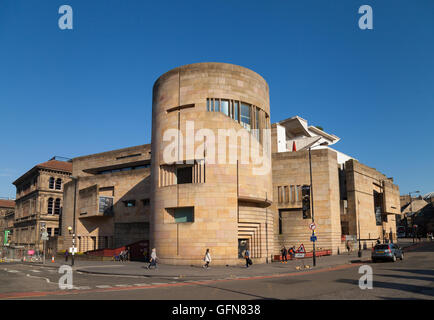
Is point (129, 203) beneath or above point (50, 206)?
beneath

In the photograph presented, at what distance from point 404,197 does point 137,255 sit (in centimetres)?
12658

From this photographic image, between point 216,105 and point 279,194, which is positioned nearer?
point 216,105

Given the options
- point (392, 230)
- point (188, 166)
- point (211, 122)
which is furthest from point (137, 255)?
point (392, 230)

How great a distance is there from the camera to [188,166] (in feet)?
110

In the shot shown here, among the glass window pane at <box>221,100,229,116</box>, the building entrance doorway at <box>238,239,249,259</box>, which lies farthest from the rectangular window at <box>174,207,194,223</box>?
the glass window pane at <box>221,100,229,116</box>

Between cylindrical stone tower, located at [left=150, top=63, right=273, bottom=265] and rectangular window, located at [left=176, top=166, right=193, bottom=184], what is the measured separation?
0.09 m

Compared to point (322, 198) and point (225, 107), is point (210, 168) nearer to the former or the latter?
point (225, 107)

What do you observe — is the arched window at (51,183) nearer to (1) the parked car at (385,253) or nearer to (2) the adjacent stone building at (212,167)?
(2) the adjacent stone building at (212,167)

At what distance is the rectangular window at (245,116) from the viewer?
35062mm

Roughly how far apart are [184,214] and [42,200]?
54.9m

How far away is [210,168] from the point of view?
105ft

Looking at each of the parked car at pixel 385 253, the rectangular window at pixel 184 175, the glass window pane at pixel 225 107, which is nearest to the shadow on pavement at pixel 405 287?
the parked car at pixel 385 253

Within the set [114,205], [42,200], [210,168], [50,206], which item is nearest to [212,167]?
[210,168]
